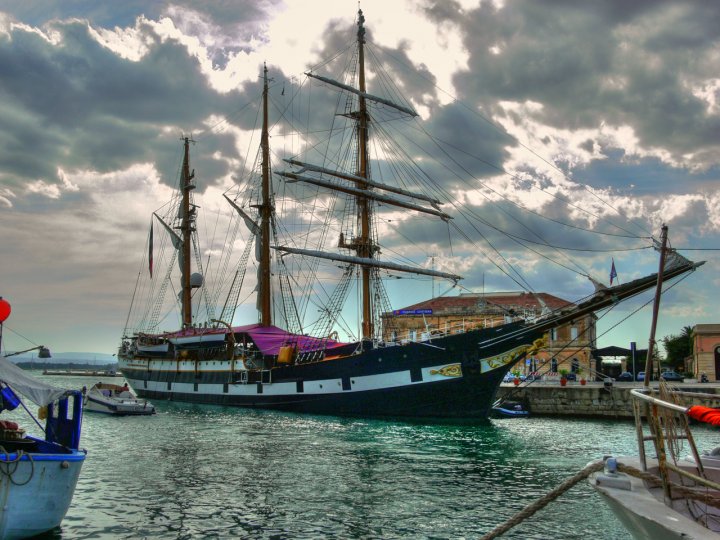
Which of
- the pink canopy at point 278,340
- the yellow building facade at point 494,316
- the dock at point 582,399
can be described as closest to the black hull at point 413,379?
the pink canopy at point 278,340

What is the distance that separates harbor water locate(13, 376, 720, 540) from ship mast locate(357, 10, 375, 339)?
12484 mm

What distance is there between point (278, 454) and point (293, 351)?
17.7 metres

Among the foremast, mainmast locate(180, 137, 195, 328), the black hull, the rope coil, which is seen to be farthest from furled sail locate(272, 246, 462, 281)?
the rope coil

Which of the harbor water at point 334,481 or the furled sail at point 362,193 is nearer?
the harbor water at point 334,481

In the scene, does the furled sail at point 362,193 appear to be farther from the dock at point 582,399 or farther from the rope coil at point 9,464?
the rope coil at point 9,464

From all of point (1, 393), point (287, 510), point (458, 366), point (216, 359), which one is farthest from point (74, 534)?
point (216, 359)

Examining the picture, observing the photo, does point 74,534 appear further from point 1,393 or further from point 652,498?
point 652,498

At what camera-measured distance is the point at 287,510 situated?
14.0m

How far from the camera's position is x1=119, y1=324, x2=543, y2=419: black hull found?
31656mm

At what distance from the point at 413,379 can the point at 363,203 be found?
→ 16.7 meters

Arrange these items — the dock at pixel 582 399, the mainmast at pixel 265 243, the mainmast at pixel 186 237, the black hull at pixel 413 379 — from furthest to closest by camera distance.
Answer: the mainmast at pixel 186 237 < the mainmast at pixel 265 243 < the dock at pixel 582 399 < the black hull at pixel 413 379

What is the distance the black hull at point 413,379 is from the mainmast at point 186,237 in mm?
21705

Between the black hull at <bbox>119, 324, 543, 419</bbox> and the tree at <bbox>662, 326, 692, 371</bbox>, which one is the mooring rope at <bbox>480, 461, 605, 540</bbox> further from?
the tree at <bbox>662, 326, 692, 371</bbox>

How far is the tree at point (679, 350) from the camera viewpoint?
90931 millimetres
